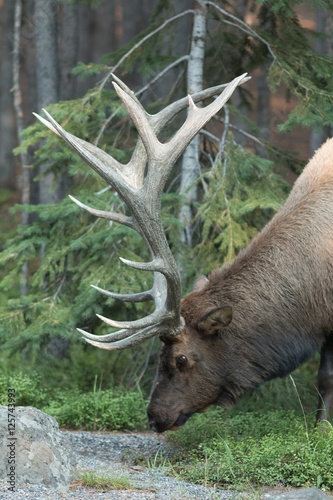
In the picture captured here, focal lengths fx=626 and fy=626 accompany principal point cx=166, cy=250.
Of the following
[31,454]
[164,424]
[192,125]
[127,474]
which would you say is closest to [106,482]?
[127,474]

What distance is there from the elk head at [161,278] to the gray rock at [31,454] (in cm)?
68

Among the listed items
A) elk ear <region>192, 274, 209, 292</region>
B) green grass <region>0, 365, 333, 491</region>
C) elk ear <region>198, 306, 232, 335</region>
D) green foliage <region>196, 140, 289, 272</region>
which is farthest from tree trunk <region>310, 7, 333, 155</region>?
green grass <region>0, 365, 333, 491</region>

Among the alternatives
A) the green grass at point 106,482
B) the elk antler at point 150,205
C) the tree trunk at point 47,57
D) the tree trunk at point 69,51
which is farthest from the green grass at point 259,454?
the tree trunk at point 69,51

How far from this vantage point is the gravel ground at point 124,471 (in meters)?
3.78

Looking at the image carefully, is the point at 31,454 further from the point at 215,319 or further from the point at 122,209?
the point at 122,209

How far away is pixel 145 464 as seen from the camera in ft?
15.7

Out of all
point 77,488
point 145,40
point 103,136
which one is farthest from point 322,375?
point 145,40

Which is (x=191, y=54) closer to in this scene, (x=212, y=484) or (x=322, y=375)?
(x=322, y=375)

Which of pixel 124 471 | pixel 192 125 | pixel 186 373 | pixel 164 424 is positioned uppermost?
pixel 192 125

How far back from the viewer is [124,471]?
14.7 ft

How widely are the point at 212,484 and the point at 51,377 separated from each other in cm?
308

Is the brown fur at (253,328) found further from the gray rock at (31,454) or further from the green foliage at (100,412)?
the green foliage at (100,412)

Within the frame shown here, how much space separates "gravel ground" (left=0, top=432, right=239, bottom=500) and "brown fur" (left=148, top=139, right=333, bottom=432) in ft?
1.40

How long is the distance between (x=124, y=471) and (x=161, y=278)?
4.63 ft
